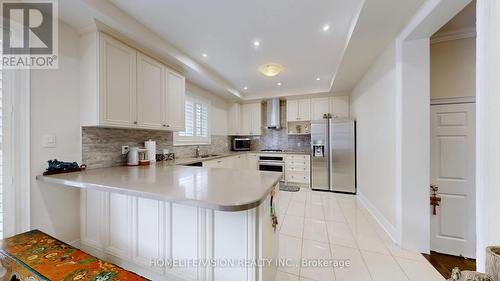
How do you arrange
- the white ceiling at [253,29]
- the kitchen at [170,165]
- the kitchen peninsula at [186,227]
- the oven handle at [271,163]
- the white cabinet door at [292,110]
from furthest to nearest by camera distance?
→ the white cabinet door at [292,110] < the oven handle at [271,163] < the white ceiling at [253,29] < the kitchen at [170,165] < the kitchen peninsula at [186,227]

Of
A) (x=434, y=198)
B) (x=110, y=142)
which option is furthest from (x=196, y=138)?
(x=434, y=198)

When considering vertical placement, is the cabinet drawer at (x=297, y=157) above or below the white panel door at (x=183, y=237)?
above

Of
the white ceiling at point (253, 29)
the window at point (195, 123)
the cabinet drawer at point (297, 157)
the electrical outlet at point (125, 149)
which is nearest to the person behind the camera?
the white ceiling at point (253, 29)

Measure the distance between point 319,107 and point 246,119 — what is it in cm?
219

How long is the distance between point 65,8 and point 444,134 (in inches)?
162

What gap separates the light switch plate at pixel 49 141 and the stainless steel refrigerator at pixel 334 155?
4.42 metres

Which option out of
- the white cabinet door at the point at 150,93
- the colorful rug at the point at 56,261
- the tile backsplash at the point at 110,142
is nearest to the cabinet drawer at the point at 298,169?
the tile backsplash at the point at 110,142

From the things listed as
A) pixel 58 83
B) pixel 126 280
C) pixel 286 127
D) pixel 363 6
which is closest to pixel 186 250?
pixel 126 280

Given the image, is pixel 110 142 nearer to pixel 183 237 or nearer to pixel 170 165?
pixel 170 165

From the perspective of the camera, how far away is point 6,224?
4.94 ft

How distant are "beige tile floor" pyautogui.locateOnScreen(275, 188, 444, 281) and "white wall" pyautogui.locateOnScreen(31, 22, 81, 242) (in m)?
2.22

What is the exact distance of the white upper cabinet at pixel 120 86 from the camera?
72.9 inches

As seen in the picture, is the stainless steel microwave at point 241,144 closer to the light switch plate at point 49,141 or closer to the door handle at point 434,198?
the light switch plate at point 49,141
